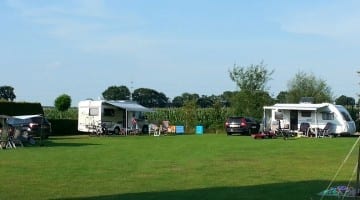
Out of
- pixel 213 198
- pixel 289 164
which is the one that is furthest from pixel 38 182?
pixel 289 164

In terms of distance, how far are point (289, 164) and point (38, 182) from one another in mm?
7462

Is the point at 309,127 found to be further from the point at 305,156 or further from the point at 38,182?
the point at 38,182

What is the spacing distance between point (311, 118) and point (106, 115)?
14.8 m

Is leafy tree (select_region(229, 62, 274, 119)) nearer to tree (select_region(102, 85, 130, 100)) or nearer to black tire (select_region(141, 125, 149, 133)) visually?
black tire (select_region(141, 125, 149, 133))

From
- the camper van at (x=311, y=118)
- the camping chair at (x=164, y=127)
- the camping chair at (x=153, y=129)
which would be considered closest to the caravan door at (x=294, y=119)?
the camper van at (x=311, y=118)

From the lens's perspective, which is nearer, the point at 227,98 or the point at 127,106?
the point at 127,106

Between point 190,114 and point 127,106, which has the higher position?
point 127,106

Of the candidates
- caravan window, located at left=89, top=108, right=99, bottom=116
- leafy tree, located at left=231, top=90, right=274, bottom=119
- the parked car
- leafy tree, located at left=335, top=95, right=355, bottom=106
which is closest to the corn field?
leafy tree, located at left=231, top=90, right=274, bottom=119

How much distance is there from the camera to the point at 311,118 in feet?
135

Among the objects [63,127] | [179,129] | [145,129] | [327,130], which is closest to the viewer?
[327,130]

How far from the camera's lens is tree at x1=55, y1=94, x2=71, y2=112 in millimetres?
57906

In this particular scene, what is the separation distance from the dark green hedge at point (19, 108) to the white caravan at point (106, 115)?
12.1 ft

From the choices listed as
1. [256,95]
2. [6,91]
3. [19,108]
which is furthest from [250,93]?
[6,91]

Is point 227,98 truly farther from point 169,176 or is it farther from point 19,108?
point 169,176
